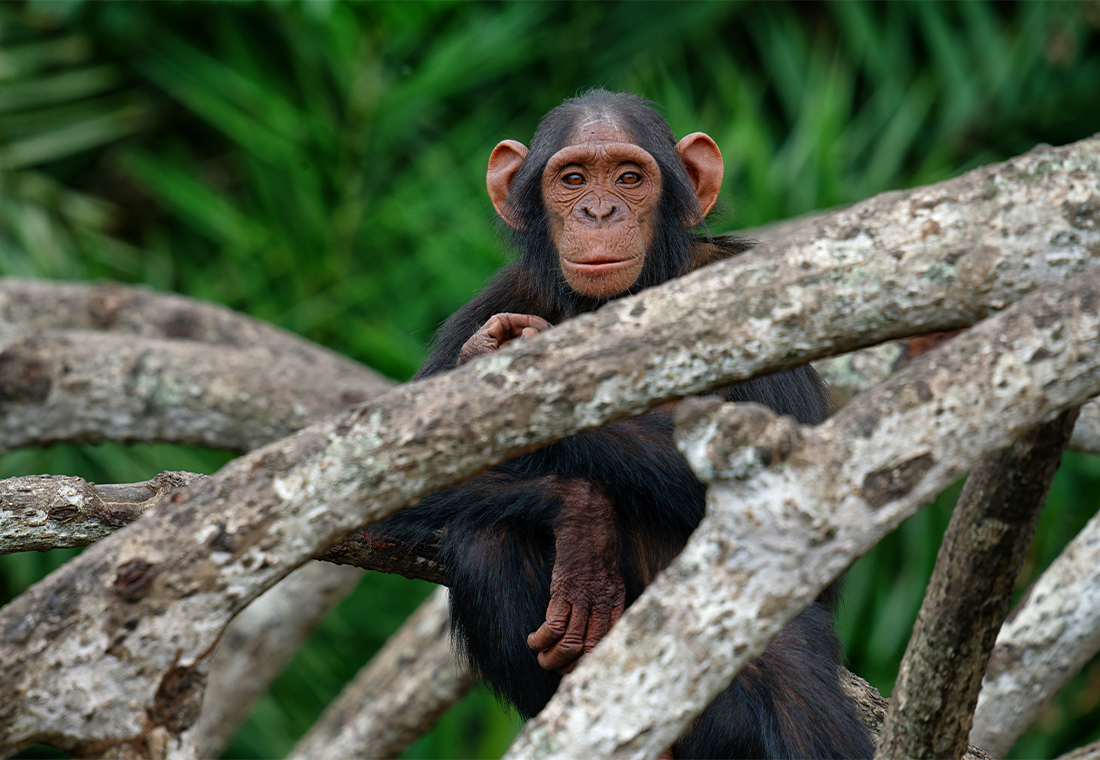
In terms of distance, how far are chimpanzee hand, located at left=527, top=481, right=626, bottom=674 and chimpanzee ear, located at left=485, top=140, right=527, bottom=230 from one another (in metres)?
1.06

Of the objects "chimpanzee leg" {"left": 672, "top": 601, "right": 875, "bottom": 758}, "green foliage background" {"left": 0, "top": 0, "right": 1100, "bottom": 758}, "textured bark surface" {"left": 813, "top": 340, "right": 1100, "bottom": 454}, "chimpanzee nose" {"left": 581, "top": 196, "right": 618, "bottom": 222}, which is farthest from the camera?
"green foliage background" {"left": 0, "top": 0, "right": 1100, "bottom": 758}

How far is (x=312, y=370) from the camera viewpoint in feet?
13.6

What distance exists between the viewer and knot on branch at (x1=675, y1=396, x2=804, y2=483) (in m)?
1.53

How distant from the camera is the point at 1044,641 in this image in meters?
3.21

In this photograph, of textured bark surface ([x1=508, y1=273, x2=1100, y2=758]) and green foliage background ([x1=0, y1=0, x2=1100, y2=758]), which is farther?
green foliage background ([x1=0, y1=0, x2=1100, y2=758])

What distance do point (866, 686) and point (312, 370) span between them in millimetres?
2247

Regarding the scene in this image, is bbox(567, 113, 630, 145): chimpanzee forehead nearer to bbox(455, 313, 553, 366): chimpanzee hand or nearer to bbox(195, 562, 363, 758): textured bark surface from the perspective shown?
bbox(455, 313, 553, 366): chimpanzee hand

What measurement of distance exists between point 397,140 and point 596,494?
445 cm

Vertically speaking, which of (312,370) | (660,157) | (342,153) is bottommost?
(312,370)

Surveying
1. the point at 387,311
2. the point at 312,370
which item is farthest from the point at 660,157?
the point at 387,311

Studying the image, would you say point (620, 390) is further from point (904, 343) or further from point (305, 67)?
point (305, 67)

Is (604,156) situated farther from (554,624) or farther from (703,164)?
(554,624)

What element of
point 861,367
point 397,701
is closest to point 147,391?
point 397,701

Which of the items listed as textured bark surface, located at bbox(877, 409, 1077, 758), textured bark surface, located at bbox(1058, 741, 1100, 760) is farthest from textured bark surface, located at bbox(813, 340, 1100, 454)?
textured bark surface, located at bbox(877, 409, 1077, 758)
